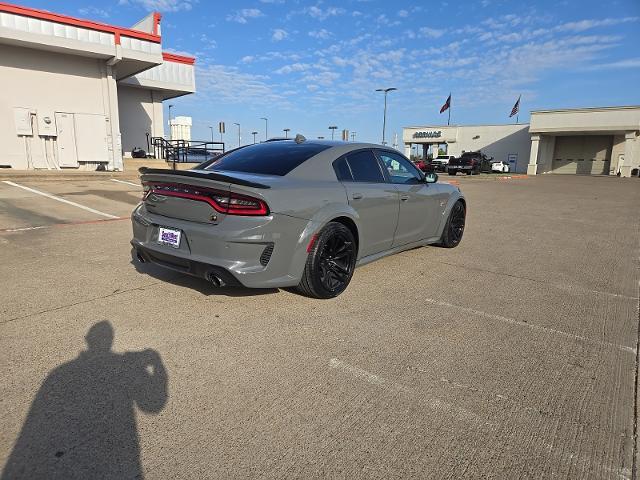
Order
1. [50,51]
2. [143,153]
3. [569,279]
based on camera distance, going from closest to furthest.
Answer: [569,279], [50,51], [143,153]

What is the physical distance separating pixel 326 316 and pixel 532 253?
4.11 m

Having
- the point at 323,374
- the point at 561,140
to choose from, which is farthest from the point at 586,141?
the point at 323,374

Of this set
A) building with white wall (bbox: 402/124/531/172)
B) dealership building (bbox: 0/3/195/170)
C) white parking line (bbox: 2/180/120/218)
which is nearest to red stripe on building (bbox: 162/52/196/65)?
dealership building (bbox: 0/3/195/170)

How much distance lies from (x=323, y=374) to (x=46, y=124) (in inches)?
702

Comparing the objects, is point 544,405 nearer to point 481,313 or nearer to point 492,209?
point 481,313

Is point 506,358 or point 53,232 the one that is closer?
point 506,358

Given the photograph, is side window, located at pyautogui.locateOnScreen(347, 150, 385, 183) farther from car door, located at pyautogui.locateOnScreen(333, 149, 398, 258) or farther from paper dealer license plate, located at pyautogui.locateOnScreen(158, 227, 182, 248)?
paper dealer license plate, located at pyautogui.locateOnScreen(158, 227, 182, 248)

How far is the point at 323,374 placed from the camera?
2.76 m

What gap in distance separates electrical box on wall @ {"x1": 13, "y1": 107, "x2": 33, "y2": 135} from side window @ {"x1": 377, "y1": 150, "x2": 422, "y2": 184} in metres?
16.0

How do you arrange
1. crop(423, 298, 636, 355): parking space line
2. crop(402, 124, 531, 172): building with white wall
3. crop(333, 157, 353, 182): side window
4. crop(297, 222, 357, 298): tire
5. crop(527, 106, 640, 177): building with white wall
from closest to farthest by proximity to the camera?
crop(423, 298, 636, 355): parking space line
crop(297, 222, 357, 298): tire
crop(333, 157, 353, 182): side window
crop(527, 106, 640, 177): building with white wall
crop(402, 124, 531, 172): building with white wall

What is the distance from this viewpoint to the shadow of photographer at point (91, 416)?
190 cm

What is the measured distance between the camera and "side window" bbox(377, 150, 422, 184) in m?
5.02

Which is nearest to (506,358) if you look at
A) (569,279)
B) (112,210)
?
(569,279)

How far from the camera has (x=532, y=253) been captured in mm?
6363
